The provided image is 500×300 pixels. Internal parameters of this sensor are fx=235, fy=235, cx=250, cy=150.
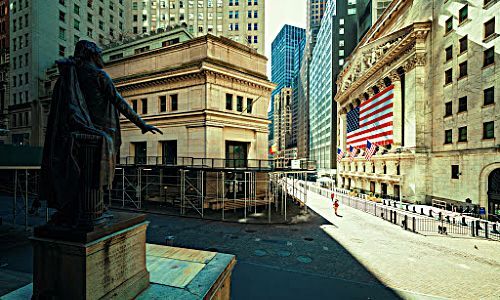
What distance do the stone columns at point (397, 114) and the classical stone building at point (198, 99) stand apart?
21.1m

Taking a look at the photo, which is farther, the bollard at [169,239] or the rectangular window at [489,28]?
the rectangular window at [489,28]

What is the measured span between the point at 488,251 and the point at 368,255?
8070 millimetres

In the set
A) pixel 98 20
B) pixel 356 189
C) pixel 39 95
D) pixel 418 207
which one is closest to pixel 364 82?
pixel 356 189

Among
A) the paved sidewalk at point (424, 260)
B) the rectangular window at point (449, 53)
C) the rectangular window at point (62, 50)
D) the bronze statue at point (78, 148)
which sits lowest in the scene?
the paved sidewalk at point (424, 260)

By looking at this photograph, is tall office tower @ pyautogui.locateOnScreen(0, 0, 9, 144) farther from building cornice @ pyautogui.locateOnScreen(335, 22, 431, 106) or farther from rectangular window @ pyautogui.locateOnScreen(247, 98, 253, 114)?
building cornice @ pyautogui.locateOnScreen(335, 22, 431, 106)

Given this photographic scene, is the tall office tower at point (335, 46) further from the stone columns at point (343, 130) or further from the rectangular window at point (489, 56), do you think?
the rectangular window at point (489, 56)

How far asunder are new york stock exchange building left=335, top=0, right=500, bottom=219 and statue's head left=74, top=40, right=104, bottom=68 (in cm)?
3258

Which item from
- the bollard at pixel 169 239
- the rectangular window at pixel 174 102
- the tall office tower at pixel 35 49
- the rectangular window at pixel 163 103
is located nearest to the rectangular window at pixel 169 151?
the rectangular window at pixel 163 103

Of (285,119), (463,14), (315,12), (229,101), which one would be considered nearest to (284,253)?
(229,101)

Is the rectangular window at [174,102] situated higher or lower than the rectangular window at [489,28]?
lower

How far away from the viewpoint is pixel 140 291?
16.3 feet

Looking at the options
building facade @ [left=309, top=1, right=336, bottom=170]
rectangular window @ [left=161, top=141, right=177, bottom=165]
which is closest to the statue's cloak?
rectangular window @ [left=161, top=141, right=177, bottom=165]

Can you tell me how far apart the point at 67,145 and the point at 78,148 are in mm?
169

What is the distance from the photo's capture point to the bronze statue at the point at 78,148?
4.23m
